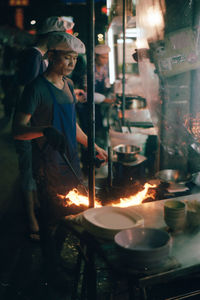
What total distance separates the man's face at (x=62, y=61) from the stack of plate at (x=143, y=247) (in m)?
1.85

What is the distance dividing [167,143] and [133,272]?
7.53ft

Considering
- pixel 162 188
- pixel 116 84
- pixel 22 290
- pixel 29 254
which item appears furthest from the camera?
pixel 116 84

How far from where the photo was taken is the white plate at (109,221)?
76.4 inches

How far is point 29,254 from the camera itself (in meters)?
4.09

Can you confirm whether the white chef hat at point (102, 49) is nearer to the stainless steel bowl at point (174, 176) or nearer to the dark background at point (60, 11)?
the dark background at point (60, 11)

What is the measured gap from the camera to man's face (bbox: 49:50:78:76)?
2.90 meters

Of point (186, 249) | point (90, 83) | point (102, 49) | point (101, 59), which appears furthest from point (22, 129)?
point (101, 59)

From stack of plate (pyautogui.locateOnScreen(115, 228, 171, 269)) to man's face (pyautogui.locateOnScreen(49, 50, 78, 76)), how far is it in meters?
1.85

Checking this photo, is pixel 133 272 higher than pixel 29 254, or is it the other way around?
pixel 133 272

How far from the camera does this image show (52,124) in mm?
3096

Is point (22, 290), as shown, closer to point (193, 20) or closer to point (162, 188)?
point (162, 188)

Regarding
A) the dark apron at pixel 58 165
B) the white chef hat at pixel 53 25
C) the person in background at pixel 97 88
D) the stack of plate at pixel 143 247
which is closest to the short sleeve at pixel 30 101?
the dark apron at pixel 58 165

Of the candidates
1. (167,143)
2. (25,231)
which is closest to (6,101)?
(25,231)

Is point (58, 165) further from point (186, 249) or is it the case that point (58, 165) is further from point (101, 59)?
point (101, 59)
